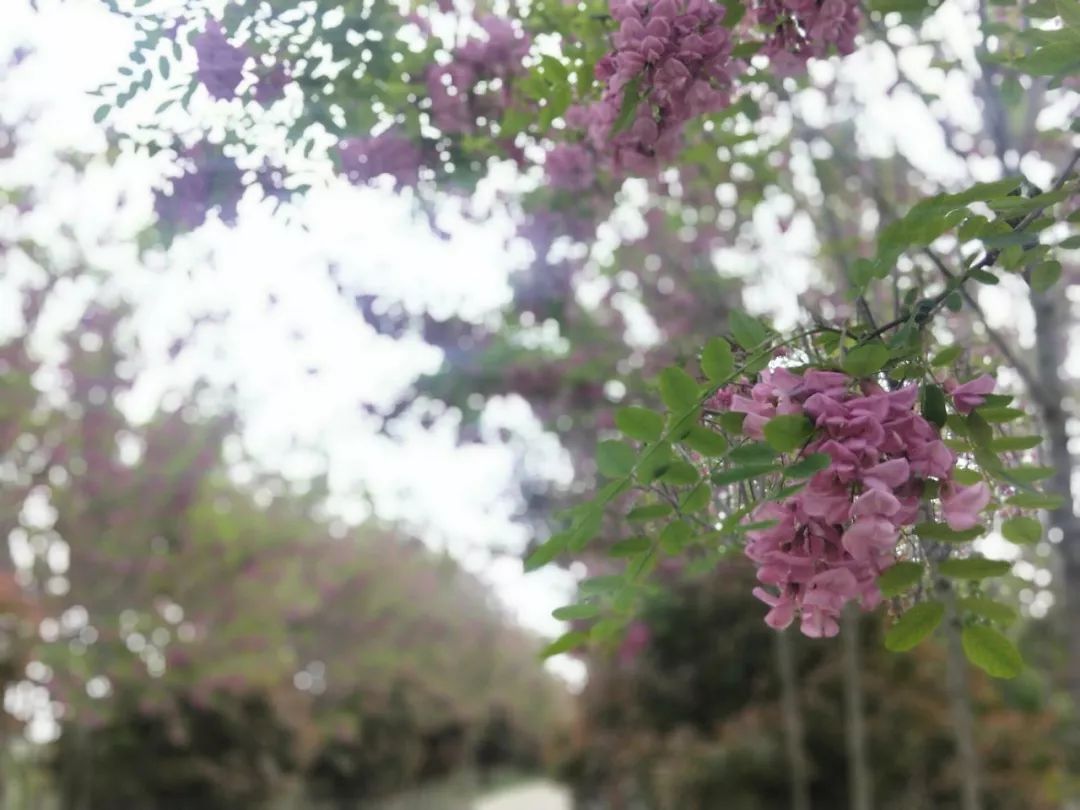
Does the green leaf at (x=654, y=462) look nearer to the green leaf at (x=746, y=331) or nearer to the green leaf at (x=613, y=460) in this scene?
the green leaf at (x=613, y=460)

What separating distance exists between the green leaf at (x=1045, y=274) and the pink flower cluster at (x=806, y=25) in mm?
727

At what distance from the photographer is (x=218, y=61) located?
2.78 metres

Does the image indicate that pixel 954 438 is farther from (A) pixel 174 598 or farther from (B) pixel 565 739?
(B) pixel 565 739

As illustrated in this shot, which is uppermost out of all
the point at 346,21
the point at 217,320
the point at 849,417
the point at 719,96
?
the point at 217,320

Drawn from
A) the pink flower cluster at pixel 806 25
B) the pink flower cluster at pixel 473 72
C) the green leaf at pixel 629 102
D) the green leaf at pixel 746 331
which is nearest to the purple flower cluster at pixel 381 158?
the pink flower cluster at pixel 473 72

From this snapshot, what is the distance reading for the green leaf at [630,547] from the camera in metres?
2.17

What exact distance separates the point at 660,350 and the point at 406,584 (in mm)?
18504

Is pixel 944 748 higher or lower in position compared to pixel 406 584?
lower

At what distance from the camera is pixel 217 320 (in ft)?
36.2

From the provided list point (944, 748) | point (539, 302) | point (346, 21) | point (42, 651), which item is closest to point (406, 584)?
point (42, 651)

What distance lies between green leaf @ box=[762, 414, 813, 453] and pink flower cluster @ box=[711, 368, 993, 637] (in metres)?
0.03

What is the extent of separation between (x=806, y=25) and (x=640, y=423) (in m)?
1.22

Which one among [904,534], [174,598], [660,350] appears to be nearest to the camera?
[904,534]

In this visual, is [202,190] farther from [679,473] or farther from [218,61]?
[679,473]
